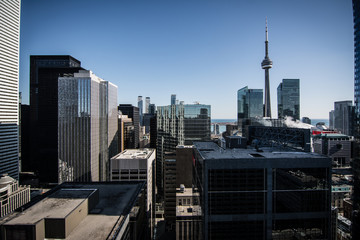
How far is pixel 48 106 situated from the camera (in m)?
144

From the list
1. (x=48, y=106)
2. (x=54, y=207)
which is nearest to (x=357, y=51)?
(x=54, y=207)

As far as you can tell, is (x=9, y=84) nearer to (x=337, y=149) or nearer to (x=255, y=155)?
(x=255, y=155)

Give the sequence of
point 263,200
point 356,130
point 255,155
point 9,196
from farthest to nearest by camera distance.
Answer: point 9,196
point 356,130
point 255,155
point 263,200

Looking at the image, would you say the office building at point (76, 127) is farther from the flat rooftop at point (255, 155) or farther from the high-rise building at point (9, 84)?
the flat rooftop at point (255, 155)

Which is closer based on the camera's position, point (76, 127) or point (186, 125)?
point (76, 127)

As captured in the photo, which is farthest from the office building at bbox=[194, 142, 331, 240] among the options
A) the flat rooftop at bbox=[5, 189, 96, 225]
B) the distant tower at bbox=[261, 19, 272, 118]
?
the distant tower at bbox=[261, 19, 272, 118]

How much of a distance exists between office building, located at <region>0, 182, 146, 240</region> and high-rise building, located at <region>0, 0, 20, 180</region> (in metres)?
86.9

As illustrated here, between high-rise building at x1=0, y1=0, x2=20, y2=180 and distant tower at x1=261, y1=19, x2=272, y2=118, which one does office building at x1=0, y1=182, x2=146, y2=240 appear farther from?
distant tower at x1=261, y1=19, x2=272, y2=118

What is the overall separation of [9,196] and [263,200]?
99.6 metres

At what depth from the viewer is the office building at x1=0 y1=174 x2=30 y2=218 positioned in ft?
255

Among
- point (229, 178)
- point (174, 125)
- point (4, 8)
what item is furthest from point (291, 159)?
point (4, 8)

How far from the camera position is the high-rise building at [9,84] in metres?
99.4

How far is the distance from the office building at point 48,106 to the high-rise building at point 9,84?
30.6 metres

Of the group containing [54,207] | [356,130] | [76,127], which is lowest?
[54,207]
